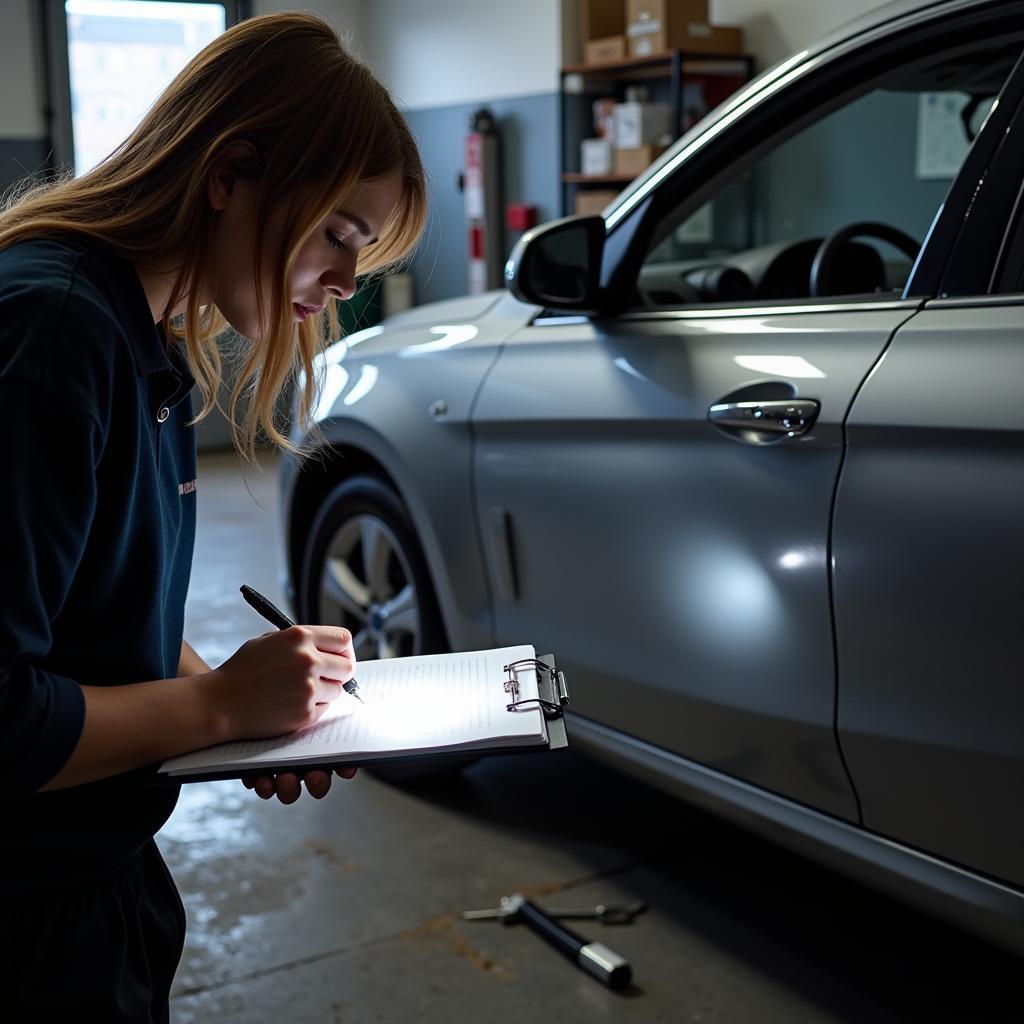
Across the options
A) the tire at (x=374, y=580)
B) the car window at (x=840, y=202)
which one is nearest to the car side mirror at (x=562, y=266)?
the car window at (x=840, y=202)

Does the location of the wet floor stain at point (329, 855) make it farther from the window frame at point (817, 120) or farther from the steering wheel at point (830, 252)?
the steering wheel at point (830, 252)

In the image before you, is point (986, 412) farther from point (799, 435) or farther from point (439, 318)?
point (439, 318)

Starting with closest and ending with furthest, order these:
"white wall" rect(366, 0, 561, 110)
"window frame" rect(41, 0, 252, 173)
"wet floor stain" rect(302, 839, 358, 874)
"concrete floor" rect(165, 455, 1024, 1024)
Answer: "concrete floor" rect(165, 455, 1024, 1024)
"wet floor stain" rect(302, 839, 358, 874)
"white wall" rect(366, 0, 561, 110)
"window frame" rect(41, 0, 252, 173)

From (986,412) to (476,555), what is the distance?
1.12 m

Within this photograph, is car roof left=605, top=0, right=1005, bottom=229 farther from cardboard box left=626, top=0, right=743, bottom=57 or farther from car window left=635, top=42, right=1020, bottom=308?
cardboard box left=626, top=0, right=743, bottom=57

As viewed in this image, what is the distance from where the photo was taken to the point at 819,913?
91.6 inches

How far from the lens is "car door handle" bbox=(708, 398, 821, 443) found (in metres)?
1.77

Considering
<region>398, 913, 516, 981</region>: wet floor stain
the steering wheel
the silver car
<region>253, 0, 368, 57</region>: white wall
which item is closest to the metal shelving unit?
<region>253, 0, 368, 57</region>: white wall

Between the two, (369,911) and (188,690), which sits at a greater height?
(188,690)

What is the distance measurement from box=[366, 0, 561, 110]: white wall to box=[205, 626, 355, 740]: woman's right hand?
6.77 metres

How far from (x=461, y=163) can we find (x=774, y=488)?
6.96 metres

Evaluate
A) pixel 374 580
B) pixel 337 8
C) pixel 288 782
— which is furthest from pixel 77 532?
pixel 337 8

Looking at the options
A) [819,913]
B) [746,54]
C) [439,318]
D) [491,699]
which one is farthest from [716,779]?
[746,54]

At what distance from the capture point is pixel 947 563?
5.29 ft
